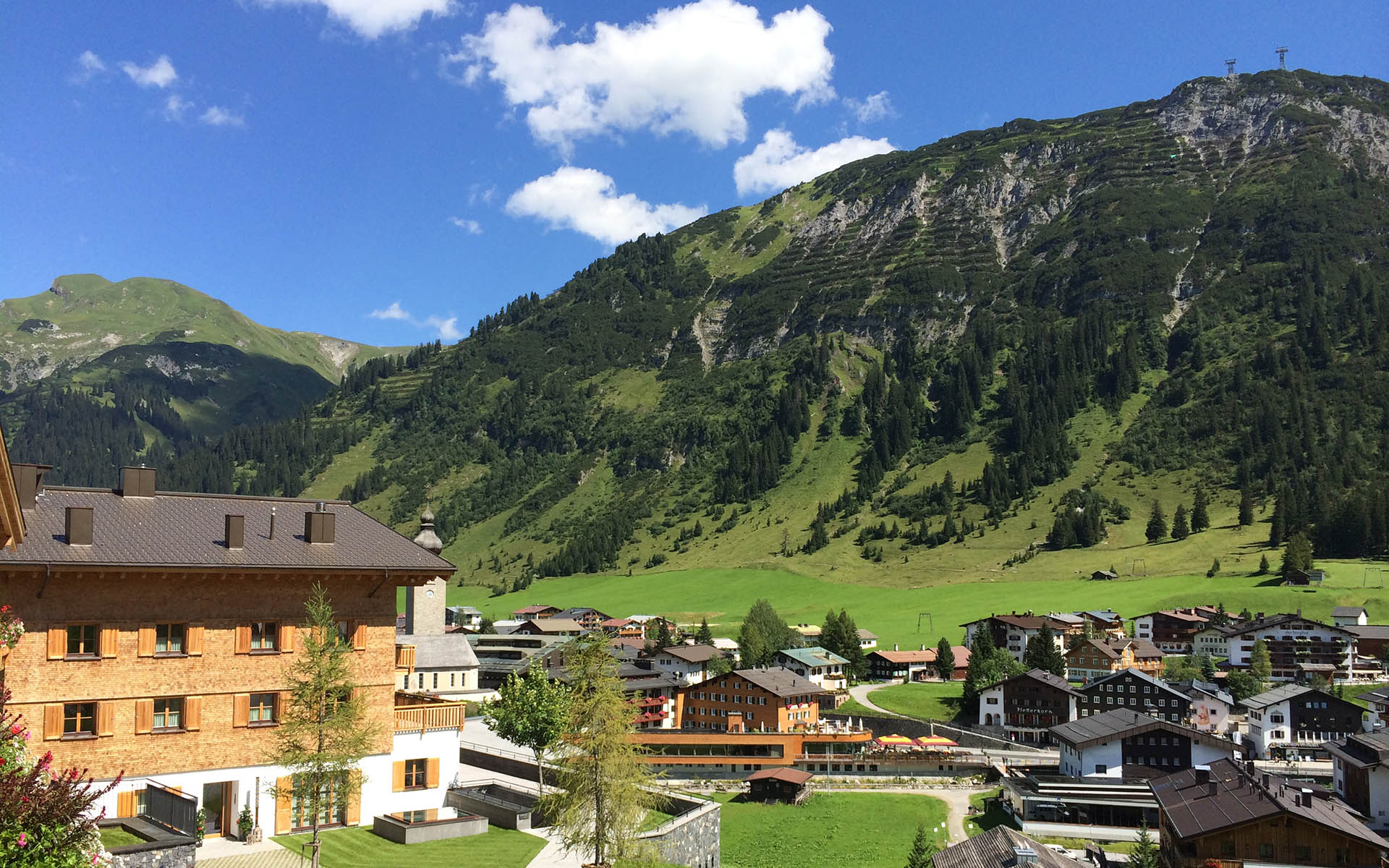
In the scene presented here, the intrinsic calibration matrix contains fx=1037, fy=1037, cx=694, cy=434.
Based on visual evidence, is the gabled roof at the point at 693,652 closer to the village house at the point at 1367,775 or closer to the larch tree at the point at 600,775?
the village house at the point at 1367,775

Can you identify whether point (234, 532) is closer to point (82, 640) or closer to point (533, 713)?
point (82, 640)

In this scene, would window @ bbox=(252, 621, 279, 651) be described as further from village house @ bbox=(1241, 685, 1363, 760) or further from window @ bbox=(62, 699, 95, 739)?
village house @ bbox=(1241, 685, 1363, 760)

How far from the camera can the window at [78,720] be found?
32.0 metres

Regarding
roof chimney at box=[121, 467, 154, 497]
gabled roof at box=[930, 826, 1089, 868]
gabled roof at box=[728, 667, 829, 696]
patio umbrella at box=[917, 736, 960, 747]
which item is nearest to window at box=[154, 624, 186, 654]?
roof chimney at box=[121, 467, 154, 497]

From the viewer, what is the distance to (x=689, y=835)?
139 ft

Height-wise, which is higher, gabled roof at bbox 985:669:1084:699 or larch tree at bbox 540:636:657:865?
larch tree at bbox 540:636:657:865

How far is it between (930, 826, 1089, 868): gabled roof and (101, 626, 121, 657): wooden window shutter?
3813 centimetres

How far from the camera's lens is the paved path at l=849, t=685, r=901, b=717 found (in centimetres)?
12309

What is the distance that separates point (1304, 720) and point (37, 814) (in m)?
123

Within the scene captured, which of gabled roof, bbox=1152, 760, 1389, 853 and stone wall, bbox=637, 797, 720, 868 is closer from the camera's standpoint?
stone wall, bbox=637, 797, 720, 868

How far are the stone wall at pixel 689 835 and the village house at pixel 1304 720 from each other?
8684cm

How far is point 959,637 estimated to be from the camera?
545ft

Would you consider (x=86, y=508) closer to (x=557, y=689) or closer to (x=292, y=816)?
(x=292, y=816)

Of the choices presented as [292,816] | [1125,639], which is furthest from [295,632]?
[1125,639]
